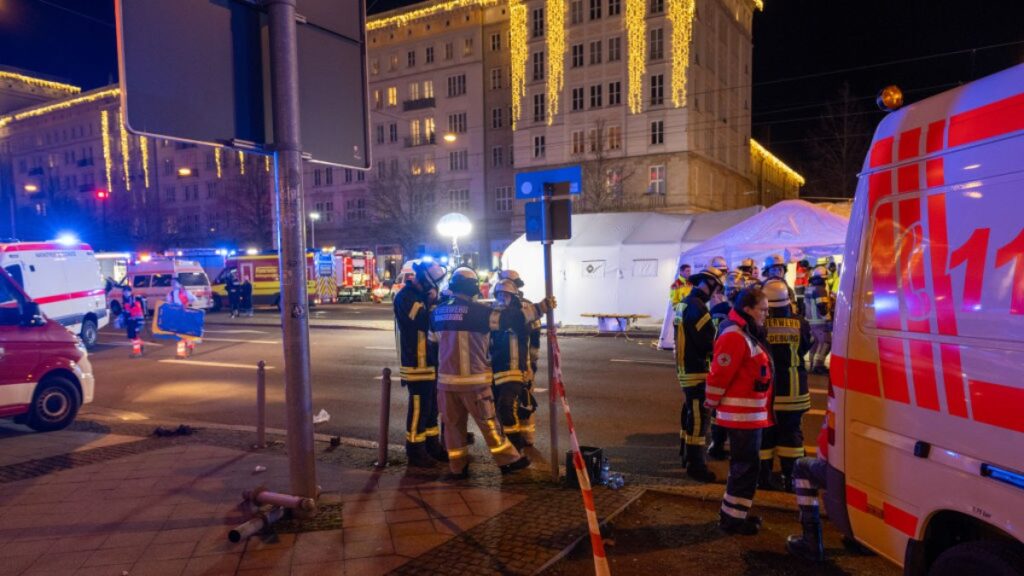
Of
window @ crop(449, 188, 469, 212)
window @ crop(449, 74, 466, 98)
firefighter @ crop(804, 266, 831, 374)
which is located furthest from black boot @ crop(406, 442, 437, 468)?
window @ crop(449, 74, 466, 98)

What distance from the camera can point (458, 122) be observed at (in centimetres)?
5222

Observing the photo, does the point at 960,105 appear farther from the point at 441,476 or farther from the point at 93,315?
the point at 93,315

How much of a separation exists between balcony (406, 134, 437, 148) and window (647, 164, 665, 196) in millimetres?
18982

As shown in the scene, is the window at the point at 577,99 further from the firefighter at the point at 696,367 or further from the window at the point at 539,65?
the firefighter at the point at 696,367

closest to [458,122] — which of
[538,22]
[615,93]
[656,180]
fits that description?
[538,22]

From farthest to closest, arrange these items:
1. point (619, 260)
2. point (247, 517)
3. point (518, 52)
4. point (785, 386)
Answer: point (518, 52) → point (619, 260) → point (785, 386) → point (247, 517)

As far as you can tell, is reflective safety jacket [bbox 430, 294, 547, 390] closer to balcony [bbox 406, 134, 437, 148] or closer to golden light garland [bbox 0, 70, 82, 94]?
balcony [bbox 406, 134, 437, 148]

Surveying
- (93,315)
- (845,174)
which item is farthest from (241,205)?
(845,174)

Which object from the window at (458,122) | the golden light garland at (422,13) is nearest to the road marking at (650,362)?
the window at (458,122)

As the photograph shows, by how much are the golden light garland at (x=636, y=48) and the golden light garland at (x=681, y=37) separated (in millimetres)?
1955

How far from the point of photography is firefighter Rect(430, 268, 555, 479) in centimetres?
581

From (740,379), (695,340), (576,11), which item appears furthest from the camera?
(576,11)

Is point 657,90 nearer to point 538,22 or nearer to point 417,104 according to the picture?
point 538,22

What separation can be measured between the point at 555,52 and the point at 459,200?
13971mm
